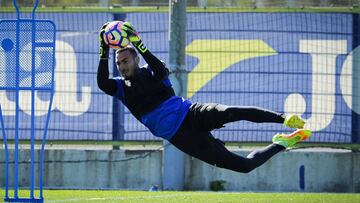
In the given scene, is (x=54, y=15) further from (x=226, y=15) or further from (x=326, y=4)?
(x=326, y=4)

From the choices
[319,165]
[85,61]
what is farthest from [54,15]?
[319,165]

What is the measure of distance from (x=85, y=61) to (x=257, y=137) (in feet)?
11.0

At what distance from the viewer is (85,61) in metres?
15.5

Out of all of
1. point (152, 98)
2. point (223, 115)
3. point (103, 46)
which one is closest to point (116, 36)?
point (103, 46)

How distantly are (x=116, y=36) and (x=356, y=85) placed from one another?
6730 millimetres

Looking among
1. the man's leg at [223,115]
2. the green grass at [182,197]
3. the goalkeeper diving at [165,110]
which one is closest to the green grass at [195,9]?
the green grass at [182,197]

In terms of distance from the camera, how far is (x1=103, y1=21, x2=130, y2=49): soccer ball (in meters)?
9.62

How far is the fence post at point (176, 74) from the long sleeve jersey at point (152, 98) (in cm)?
427

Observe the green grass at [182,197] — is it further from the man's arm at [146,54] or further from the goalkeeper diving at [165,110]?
the man's arm at [146,54]

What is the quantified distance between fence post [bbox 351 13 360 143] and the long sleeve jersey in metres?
5.78

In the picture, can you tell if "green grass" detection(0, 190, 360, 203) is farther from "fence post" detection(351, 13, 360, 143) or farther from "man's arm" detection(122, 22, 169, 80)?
"fence post" detection(351, 13, 360, 143)

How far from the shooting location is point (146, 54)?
9.77 m

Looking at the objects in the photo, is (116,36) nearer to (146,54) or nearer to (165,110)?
(146,54)

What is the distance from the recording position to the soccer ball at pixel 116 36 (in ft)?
31.6
